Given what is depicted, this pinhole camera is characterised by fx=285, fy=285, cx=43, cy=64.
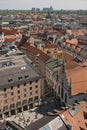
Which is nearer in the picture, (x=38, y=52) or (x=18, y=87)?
(x=18, y=87)

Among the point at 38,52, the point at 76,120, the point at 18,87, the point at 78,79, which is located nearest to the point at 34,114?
the point at 18,87

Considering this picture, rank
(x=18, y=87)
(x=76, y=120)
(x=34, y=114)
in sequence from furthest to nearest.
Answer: (x=18, y=87) → (x=34, y=114) → (x=76, y=120)

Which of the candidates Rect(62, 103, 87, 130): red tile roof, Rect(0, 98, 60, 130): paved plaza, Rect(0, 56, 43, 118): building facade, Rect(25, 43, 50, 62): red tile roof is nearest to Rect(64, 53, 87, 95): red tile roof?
Rect(0, 98, 60, 130): paved plaza

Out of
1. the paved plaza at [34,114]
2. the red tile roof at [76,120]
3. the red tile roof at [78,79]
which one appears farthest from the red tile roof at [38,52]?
the red tile roof at [76,120]

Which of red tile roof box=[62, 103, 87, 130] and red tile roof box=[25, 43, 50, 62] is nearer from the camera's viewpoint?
red tile roof box=[62, 103, 87, 130]

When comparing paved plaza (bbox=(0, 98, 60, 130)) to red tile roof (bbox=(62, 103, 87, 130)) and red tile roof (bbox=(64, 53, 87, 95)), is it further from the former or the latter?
red tile roof (bbox=(62, 103, 87, 130))

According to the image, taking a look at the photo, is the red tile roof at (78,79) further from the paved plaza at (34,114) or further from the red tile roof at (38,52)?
the red tile roof at (38,52)

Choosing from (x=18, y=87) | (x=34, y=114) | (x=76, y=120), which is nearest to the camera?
(x=76, y=120)

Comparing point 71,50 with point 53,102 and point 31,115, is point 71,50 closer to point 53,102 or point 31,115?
point 53,102

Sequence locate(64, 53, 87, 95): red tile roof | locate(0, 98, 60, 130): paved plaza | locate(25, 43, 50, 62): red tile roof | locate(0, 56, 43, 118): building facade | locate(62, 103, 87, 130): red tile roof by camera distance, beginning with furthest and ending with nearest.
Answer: locate(25, 43, 50, 62): red tile roof
locate(0, 56, 43, 118): building facade
locate(64, 53, 87, 95): red tile roof
locate(0, 98, 60, 130): paved plaza
locate(62, 103, 87, 130): red tile roof

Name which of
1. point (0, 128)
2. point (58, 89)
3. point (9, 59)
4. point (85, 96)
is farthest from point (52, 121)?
point (9, 59)

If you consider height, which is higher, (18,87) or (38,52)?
(38,52)

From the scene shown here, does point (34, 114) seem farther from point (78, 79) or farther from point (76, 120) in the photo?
point (76, 120)
